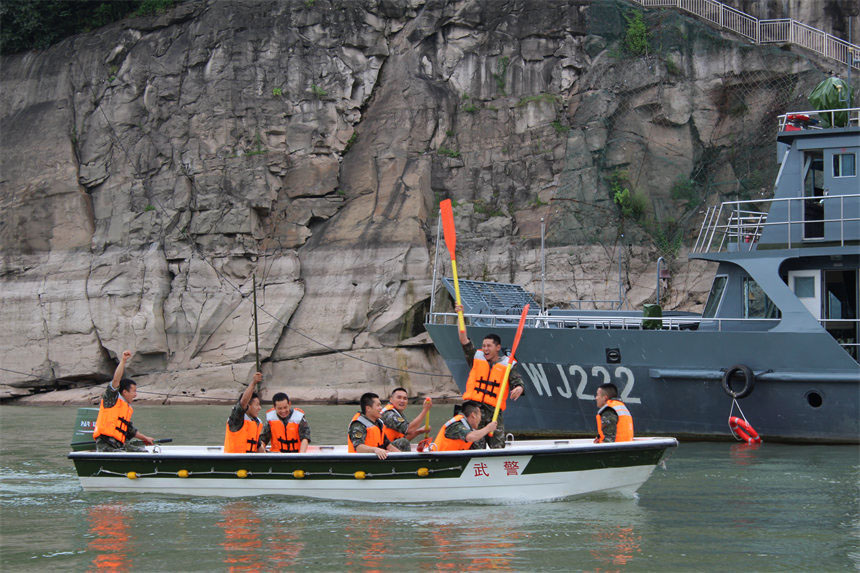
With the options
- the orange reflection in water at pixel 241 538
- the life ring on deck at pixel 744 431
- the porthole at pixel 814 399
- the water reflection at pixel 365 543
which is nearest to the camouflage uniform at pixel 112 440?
the orange reflection in water at pixel 241 538

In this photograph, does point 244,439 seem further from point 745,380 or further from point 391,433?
point 745,380

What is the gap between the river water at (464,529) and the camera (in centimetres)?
984

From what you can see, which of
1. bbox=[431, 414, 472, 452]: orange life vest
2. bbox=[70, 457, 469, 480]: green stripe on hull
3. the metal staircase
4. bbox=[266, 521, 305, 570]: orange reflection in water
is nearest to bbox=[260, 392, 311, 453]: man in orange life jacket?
bbox=[70, 457, 469, 480]: green stripe on hull

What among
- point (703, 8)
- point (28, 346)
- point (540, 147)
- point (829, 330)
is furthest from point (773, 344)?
point (28, 346)

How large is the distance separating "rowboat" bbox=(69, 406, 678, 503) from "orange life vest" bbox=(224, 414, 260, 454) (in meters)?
0.22

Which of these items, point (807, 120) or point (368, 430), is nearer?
point (368, 430)

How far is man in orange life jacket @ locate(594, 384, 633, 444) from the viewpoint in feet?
→ 40.5

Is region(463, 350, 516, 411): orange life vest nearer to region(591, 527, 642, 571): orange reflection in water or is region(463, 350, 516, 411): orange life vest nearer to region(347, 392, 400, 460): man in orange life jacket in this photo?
region(347, 392, 400, 460): man in orange life jacket

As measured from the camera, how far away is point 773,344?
17.6 m

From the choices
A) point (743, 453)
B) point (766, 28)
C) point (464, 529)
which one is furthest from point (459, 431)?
point (766, 28)

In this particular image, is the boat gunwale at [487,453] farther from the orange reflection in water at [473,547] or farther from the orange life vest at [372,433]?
the orange reflection in water at [473,547]

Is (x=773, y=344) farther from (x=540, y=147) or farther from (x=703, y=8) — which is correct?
(x=703, y=8)

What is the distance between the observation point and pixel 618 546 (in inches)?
408

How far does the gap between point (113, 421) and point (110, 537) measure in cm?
258
